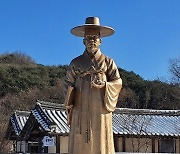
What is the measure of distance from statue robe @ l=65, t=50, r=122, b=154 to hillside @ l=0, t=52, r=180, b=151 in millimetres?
24111

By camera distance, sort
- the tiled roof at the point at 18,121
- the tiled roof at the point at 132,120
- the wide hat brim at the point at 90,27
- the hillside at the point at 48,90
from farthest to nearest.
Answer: the hillside at the point at 48,90
the tiled roof at the point at 18,121
the tiled roof at the point at 132,120
the wide hat brim at the point at 90,27

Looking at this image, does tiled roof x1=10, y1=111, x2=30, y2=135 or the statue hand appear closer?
the statue hand

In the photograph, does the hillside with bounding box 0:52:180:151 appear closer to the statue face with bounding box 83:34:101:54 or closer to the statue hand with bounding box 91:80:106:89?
the statue face with bounding box 83:34:101:54

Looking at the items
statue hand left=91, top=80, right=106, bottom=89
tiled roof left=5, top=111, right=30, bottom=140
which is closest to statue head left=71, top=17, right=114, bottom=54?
statue hand left=91, top=80, right=106, bottom=89

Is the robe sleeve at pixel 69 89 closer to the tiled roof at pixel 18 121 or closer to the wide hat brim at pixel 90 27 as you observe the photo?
the wide hat brim at pixel 90 27

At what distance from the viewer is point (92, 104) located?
589 cm

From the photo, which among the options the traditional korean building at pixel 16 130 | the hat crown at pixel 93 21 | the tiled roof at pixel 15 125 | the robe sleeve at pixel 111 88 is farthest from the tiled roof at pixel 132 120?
the hat crown at pixel 93 21

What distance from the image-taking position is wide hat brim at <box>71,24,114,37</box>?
6.02m

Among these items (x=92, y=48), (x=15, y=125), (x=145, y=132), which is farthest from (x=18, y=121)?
(x=92, y=48)

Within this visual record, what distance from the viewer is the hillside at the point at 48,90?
3947 cm

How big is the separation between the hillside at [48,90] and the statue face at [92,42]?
2417cm

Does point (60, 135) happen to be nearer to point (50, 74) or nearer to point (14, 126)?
A: point (14, 126)

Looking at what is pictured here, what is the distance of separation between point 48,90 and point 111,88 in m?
39.9

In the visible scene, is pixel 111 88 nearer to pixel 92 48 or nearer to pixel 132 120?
pixel 92 48
